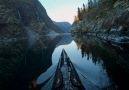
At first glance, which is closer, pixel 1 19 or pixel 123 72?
pixel 123 72

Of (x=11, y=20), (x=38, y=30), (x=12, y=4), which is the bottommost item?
(x=38, y=30)

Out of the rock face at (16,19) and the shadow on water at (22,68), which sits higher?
the rock face at (16,19)

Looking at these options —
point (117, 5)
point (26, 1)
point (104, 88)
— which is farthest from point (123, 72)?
point (26, 1)

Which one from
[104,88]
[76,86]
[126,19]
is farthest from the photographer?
[126,19]

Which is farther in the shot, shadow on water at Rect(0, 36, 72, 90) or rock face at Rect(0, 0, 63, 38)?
rock face at Rect(0, 0, 63, 38)

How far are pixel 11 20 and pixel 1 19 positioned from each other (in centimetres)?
848

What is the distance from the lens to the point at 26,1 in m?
184

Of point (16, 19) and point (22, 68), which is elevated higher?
point (16, 19)

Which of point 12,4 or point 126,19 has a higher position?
point 12,4

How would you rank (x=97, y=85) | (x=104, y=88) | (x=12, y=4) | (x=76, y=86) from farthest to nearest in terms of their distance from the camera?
(x=12, y=4)
(x=97, y=85)
(x=104, y=88)
(x=76, y=86)

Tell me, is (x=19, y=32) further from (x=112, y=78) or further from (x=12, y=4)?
(x=112, y=78)

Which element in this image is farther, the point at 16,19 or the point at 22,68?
the point at 16,19

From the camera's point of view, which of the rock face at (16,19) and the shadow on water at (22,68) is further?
the rock face at (16,19)

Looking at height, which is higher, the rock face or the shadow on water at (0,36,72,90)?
the rock face
